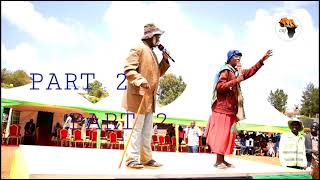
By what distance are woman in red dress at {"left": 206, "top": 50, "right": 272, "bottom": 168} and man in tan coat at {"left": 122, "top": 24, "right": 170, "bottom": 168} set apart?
0.64 meters

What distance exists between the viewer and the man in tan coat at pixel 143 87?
381cm

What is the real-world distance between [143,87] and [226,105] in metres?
1.02

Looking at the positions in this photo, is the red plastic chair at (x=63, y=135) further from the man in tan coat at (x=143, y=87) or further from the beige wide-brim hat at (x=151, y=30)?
the beige wide-brim hat at (x=151, y=30)

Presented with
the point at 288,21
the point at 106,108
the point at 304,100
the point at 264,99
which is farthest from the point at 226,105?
the point at 304,100

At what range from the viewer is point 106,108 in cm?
1625

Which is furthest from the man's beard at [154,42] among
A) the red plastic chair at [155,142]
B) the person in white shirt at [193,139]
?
the red plastic chair at [155,142]

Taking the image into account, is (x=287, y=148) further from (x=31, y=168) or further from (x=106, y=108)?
(x=106, y=108)

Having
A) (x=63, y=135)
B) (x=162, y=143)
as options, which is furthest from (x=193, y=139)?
(x=63, y=135)

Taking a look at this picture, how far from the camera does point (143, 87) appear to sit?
148 inches

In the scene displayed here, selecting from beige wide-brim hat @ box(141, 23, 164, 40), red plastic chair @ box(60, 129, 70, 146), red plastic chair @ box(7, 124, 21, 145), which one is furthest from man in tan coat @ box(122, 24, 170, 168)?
red plastic chair @ box(7, 124, 21, 145)

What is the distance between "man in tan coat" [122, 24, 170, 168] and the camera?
12.5 feet

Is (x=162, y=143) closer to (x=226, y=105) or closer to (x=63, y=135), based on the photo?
(x=63, y=135)

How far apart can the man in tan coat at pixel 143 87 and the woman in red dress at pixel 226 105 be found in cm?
64

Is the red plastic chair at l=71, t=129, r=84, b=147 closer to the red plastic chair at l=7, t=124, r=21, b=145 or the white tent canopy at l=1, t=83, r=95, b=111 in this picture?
the white tent canopy at l=1, t=83, r=95, b=111
